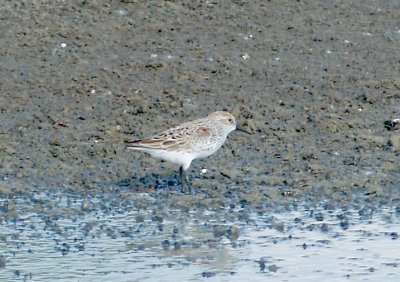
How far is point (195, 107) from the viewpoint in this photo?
1278 centimetres

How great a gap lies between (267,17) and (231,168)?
4.00 meters

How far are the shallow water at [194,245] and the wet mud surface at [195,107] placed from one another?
4 centimetres

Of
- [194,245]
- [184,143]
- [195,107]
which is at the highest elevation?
[195,107]

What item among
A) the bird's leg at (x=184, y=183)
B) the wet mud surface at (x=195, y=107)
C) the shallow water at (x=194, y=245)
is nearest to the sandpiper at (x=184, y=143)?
the bird's leg at (x=184, y=183)

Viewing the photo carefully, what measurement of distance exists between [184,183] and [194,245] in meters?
1.66

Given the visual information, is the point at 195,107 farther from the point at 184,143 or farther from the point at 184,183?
the point at 184,183

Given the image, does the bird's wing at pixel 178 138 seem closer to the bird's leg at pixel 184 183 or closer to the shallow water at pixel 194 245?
the bird's leg at pixel 184 183

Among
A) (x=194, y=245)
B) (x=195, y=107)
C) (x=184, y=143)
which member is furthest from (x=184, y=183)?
(x=195, y=107)

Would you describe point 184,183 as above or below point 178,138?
below

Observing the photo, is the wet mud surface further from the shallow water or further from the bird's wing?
the bird's wing

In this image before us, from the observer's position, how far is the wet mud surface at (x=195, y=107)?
1033cm

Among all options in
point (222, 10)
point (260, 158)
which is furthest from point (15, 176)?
point (222, 10)

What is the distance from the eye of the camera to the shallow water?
27.9ft

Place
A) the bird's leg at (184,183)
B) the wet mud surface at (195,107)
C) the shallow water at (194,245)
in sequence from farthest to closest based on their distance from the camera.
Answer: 1. the bird's leg at (184,183)
2. the wet mud surface at (195,107)
3. the shallow water at (194,245)
